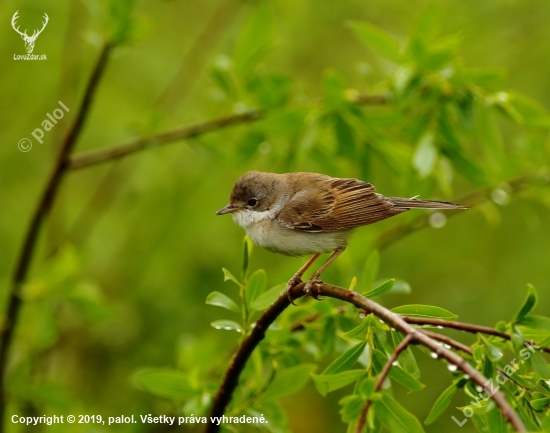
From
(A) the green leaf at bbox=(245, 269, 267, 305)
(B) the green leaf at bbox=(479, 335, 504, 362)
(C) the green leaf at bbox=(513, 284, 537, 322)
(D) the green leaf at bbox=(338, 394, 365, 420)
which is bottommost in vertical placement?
(A) the green leaf at bbox=(245, 269, 267, 305)

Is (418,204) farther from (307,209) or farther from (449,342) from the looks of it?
(449,342)

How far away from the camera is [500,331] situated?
218 centimetres

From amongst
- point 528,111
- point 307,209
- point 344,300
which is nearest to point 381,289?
point 344,300

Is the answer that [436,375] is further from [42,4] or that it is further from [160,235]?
[42,4]

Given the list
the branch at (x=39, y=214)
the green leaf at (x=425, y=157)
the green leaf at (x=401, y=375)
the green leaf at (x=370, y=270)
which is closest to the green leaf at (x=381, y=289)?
the green leaf at (x=401, y=375)

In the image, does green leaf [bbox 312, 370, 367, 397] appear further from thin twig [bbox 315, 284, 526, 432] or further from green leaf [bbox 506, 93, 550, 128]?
green leaf [bbox 506, 93, 550, 128]

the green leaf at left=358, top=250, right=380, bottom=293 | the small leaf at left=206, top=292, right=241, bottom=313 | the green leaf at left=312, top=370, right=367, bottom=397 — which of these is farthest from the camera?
the green leaf at left=358, top=250, right=380, bottom=293

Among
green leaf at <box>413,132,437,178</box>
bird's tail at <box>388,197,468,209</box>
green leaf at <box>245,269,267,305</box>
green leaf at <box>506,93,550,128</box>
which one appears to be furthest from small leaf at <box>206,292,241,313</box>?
green leaf at <box>506,93,550,128</box>

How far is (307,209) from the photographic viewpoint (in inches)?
151

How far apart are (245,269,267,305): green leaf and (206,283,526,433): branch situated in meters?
0.09

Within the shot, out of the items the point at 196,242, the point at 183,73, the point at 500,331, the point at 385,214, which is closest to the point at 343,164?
the point at 385,214

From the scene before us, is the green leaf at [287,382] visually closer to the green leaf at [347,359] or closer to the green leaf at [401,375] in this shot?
the green leaf at [347,359]

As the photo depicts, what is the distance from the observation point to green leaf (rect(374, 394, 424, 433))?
209 centimetres

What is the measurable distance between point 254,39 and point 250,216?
1029 millimetres
